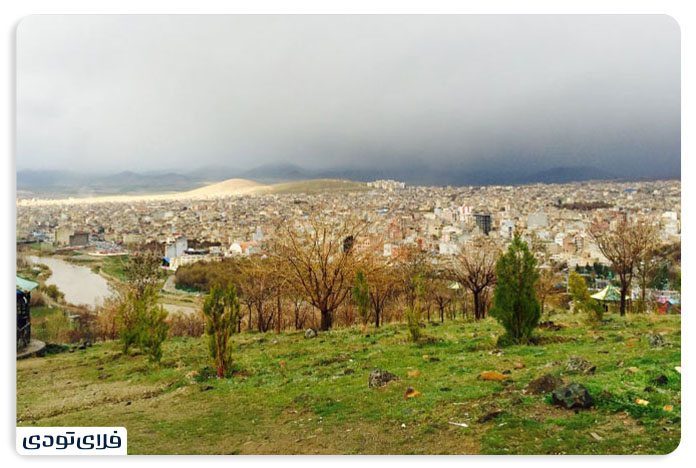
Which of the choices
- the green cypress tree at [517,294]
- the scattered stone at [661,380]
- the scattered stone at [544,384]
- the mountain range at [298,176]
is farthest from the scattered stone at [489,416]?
the mountain range at [298,176]

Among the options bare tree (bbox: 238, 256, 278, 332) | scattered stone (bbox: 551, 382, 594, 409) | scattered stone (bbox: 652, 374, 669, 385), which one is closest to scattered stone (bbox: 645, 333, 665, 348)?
scattered stone (bbox: 652, 374, 669, 385)

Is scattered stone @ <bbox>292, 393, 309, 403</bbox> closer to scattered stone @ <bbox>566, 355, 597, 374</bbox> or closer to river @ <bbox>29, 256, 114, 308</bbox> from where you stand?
river @ <bbox>29, 256, 114, 308</bbox>

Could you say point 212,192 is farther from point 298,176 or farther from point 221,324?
point 221,324

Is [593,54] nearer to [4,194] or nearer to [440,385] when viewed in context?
[440,385]

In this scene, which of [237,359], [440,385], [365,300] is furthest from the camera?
[365,300]

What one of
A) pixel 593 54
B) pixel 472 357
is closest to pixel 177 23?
pixel 593 54

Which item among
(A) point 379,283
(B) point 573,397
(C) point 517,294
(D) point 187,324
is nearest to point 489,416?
(B) point 573,397
